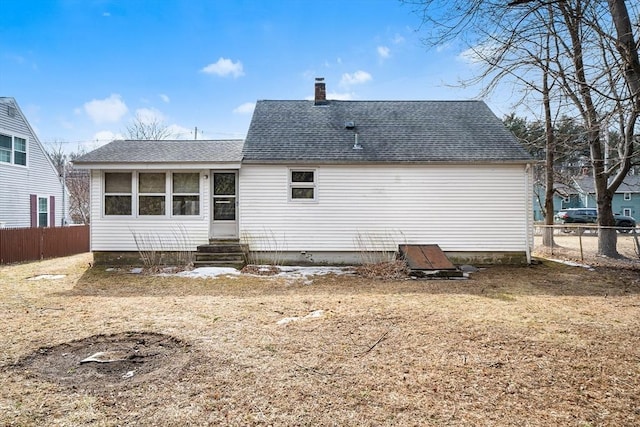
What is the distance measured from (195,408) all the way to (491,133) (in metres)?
11.8

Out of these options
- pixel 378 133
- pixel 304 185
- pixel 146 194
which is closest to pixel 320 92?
pixel 378 133

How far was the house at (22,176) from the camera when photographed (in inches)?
607

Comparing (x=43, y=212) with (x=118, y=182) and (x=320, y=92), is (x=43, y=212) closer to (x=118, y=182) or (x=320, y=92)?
(x=118, y=182)

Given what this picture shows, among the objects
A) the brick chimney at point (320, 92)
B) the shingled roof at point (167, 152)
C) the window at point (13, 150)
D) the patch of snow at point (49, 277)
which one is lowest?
the patch of snow at point (49, 277)

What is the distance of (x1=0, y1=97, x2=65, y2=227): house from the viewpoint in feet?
50.6

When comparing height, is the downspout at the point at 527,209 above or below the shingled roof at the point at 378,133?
below

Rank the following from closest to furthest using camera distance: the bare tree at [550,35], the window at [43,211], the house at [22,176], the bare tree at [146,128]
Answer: the bare tree at [550,35] → the house at [22,176] → the window at [43,211] → the bare tree at [146,128]

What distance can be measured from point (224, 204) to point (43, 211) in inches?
517

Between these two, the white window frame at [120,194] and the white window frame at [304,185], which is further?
the white window frame at [304,185]

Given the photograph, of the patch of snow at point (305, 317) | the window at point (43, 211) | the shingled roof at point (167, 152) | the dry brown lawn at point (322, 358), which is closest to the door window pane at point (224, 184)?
the shingled roof at point (167, 152)

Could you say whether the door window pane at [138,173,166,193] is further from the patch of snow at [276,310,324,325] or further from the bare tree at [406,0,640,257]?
the bare tree at [406,0,640,257]

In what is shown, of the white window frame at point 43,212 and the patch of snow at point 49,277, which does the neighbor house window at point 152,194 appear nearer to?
the patch of snow at point 49,277

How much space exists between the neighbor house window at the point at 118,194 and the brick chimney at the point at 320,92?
716 cm

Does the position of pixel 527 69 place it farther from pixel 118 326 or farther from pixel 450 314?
pixel 118 326
